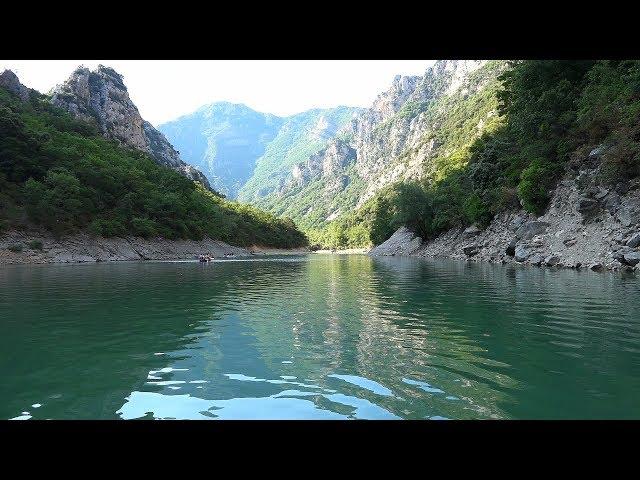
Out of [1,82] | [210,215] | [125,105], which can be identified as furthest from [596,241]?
[125,105]

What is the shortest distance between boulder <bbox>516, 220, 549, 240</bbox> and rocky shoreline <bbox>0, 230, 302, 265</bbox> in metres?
57.7

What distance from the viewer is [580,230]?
3788 cm

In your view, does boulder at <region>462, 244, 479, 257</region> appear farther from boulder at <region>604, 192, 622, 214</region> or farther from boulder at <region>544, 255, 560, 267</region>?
boulder at <region>604, 192, 622, 214</region>

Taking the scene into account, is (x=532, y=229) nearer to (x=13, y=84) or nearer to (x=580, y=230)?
(x=580, y=230)

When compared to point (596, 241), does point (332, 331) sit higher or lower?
lower

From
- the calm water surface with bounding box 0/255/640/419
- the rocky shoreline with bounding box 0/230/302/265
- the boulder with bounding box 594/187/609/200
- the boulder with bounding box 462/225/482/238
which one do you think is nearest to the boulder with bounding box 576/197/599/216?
the boulder with bounding box 594/187/609/200

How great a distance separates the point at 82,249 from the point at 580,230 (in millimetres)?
65463

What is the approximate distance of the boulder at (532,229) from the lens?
43.9m

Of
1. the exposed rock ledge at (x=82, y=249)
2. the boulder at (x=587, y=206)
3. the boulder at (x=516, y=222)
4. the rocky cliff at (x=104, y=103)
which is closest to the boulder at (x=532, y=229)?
the boulder at (x=516, y=222)

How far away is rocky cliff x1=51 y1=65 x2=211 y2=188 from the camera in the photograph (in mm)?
142750
